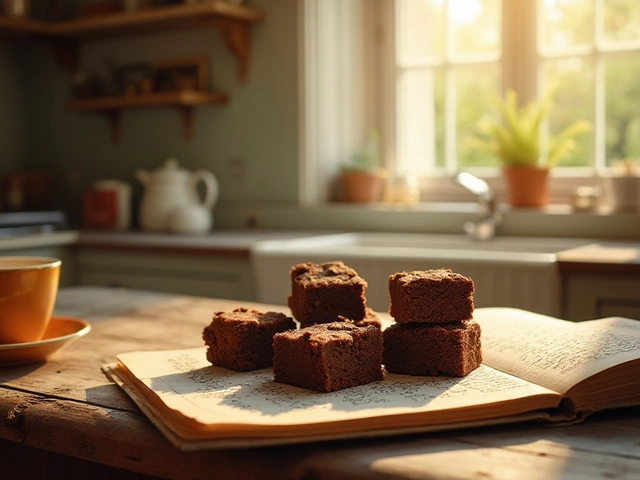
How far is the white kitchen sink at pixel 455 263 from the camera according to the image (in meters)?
2.03

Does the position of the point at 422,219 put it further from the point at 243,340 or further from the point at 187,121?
the point at 243,340

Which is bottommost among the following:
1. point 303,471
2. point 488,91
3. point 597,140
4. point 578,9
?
point 303,471

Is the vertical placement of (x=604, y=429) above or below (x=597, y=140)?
below

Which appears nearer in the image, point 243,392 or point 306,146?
point 243,392

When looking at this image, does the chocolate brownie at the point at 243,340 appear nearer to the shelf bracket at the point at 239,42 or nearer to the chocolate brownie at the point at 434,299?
the chocolate brownie at the point at 434,299

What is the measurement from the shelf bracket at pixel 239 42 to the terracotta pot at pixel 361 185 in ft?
1.95

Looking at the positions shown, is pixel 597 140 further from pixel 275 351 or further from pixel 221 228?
pixel 275 351

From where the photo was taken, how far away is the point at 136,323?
1235 millimetres

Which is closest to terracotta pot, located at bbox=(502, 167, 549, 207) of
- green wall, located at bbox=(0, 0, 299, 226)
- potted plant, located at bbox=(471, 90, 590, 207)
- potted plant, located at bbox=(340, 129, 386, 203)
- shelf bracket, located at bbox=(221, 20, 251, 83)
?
potted plant, located at bbox=(471, 90, 590, 207)

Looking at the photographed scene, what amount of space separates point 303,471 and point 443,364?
24 cm

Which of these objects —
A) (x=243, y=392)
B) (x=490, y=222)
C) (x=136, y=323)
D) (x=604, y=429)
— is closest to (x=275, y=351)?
(x=243, y=392)

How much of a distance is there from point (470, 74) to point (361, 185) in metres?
A: 0.60

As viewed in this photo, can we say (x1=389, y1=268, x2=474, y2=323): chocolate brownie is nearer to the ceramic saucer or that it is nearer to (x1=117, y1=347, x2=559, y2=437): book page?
(x1=117, y1=347, x2=559, y2=437): book page

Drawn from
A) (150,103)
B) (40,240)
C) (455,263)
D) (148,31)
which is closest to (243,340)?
(455,263)
